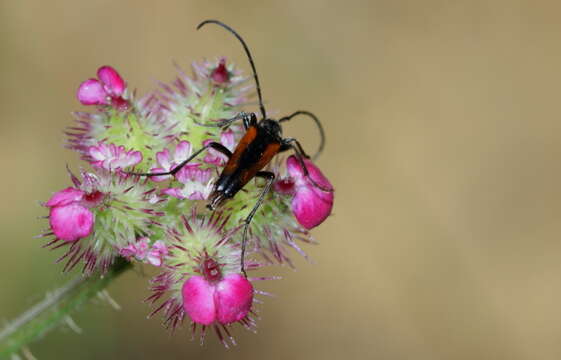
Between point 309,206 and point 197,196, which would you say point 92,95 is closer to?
point 197,196

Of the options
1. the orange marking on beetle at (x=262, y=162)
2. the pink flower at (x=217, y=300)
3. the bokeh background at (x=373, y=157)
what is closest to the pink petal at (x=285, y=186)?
the orange marking on beetle at (x=262, y=162)

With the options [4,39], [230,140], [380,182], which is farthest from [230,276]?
[4,39]

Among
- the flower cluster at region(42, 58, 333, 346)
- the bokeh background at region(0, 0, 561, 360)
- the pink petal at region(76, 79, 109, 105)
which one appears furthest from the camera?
the bokeh background at region(0, 0, 561, 360)

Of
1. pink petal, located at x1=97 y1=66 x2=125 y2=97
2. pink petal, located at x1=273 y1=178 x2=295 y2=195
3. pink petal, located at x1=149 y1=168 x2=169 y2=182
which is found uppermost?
pink petal, located at x1=97 y1=66 x2=125 y2=97

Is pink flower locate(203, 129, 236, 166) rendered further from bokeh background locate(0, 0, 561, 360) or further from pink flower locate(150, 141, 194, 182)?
bokeh background locate(0, 0, 561, 360)

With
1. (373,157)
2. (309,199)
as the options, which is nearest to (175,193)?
(309,199)

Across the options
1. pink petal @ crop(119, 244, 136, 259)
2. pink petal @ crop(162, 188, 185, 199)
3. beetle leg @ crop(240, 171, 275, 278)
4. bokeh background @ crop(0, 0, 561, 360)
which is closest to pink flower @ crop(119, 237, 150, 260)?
pink petal @ crop(119, 244, 136, 259)

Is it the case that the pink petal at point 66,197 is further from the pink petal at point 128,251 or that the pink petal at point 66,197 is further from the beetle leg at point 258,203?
the beetle leg at point 258,203
